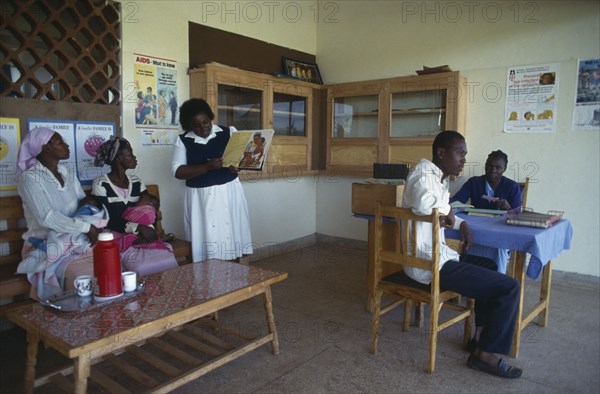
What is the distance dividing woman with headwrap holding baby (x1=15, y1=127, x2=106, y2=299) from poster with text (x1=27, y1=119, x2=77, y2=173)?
0.30 metres

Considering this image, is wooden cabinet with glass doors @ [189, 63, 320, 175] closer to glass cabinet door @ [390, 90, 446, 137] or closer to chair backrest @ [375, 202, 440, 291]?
A: glass cabinet door @ [390, 90, 446, 137]

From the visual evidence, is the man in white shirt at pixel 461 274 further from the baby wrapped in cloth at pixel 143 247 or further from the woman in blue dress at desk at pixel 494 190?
the baby wrapped in cloth at pixel 143 247

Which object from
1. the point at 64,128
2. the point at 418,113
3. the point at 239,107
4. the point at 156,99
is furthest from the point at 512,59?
the point at 64,128

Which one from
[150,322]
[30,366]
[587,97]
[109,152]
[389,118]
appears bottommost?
[30,366]

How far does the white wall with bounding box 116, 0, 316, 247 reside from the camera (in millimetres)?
3182

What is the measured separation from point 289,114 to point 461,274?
2.72 meters

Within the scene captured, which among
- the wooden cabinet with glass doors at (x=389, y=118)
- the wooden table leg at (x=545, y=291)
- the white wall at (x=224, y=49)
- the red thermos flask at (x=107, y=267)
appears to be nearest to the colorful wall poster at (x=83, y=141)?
the white wall at (x=224, y=49)

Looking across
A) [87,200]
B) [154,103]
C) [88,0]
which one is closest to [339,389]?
[87,200]

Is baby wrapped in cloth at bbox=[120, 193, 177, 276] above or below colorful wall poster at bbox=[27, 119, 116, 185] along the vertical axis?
below

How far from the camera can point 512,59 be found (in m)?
3.77

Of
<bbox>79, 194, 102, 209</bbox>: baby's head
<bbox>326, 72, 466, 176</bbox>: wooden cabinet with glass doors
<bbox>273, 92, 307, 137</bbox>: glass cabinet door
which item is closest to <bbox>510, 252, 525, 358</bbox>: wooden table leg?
<bbox>326, 72, 466, 176</bbox>: wooden cabinet with glass doors

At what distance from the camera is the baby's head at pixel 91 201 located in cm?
254

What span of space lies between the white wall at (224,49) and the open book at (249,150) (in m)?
0.87

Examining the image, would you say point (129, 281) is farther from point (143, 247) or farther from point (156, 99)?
point (156, 99)
